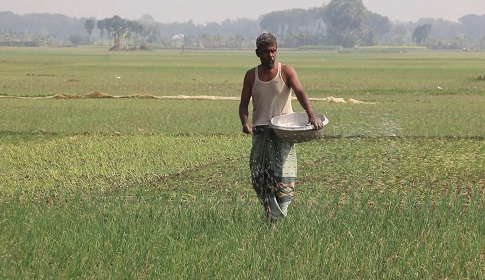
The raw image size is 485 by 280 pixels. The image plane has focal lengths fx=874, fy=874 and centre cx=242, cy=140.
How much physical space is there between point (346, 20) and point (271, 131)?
6446 inches

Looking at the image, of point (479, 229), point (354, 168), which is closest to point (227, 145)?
point (354, 168)

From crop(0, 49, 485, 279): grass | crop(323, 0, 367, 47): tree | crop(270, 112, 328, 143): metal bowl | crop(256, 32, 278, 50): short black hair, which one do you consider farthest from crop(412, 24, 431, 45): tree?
crop(256, 32, 278, 50): short black hair

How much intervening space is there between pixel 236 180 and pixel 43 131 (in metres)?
5.59

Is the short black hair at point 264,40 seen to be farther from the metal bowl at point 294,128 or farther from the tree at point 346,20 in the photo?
the tree at point 346,20

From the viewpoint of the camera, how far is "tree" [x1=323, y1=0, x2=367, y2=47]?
16450cm

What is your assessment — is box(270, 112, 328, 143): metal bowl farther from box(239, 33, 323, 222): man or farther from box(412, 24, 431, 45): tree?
box(412, 24, 431, 45): tree

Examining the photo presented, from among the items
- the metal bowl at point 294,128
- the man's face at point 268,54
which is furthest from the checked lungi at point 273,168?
the man's face at point 268,54

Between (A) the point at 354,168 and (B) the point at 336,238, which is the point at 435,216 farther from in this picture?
(A) the point at 354,168

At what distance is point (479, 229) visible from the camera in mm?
6223

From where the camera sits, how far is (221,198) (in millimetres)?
7848

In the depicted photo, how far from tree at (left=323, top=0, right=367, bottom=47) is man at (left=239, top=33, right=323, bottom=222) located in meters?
157

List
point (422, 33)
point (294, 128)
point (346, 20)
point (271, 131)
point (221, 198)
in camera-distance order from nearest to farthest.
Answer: point (294, 128)
point (271, 131)
point (221, 198)
point (346, 20)
point (422, 33)

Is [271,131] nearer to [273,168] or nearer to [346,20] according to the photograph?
[273,168]

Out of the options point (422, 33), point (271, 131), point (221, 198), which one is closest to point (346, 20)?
point (422, 33)
